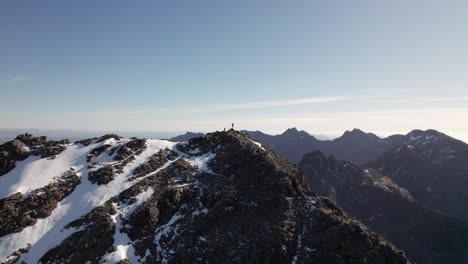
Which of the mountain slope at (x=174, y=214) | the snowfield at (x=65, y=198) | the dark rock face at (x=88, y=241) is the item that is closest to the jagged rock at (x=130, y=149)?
the mountain slope at (x=174, y=214)

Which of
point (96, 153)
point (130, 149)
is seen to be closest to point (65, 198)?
point (96, 153)

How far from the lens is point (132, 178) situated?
228ft

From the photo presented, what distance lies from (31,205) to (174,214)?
26.4 metres

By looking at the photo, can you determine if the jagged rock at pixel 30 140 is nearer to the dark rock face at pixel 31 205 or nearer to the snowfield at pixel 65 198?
the snowfield at pixel 65 198

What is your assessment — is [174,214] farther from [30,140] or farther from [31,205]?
[30,140]

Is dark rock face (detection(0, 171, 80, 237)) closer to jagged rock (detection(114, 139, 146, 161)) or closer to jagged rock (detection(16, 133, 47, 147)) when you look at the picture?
→ jagged rock (detection(114, 139, 146, 161))

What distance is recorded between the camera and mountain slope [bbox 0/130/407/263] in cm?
5188

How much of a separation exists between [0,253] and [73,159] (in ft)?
90.9

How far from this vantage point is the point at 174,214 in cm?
6034

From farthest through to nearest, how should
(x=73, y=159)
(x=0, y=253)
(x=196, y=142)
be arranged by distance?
(x=196, y=142) < (x=73, y=159) < (x=0, y=253)

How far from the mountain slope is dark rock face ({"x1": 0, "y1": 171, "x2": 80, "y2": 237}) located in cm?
19

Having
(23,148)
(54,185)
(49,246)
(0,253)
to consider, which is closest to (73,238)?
(49,246)

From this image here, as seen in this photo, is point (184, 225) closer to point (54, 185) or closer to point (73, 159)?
point (54, 185)

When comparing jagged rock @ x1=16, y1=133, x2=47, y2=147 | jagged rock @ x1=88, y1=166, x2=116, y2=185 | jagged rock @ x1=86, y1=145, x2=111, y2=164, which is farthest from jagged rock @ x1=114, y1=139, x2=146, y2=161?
jagged rock @ x1=16, y1=133, x2=47, y2=147
